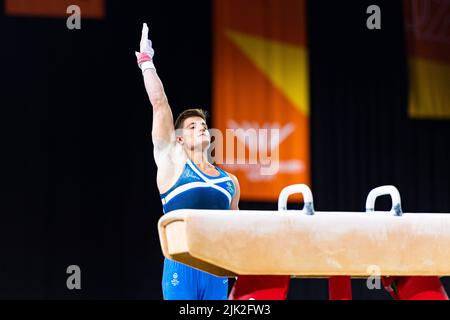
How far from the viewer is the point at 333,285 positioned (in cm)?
336

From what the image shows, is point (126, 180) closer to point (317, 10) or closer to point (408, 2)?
point (317, 10)

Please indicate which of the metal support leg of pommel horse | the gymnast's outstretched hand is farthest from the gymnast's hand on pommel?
the metal support leg of pommel horse

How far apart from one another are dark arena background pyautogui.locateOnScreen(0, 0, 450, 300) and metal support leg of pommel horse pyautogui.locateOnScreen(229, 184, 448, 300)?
5052 millimetres

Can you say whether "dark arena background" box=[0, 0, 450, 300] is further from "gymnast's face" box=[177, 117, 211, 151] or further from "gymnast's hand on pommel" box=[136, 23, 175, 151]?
"gymnast's hand on pommel" box=[136, 23, 175, 151]

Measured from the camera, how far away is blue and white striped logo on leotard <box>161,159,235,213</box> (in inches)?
167

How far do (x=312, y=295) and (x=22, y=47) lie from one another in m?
4.38

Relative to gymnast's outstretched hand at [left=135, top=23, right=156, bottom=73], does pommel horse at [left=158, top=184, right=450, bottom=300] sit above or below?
below

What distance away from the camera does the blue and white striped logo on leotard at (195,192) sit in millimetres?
4254

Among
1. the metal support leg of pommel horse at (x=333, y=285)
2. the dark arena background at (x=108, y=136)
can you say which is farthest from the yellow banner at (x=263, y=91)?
the metal support leg of pommel horse at (x=333, y=285)

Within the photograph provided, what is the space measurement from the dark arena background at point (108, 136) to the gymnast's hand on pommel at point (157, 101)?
3.94 metres

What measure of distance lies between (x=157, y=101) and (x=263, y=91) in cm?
422

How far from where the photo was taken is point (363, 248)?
3.09m

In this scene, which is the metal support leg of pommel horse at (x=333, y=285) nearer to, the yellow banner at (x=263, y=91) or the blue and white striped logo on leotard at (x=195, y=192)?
the blue and white striped logo on leotard at (x=195, y=192)

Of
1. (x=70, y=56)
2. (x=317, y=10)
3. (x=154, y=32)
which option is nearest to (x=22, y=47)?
(x=70, y=56)
